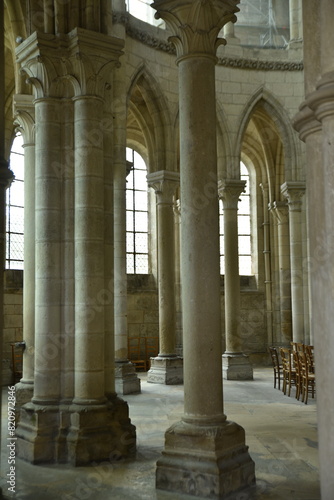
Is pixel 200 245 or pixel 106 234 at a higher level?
pixel 106 234

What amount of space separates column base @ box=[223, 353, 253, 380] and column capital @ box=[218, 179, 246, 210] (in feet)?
11.3

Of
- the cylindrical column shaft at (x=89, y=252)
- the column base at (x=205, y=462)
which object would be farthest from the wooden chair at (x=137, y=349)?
the column base at (x=205, y=462)

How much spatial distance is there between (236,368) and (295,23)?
8.87 m

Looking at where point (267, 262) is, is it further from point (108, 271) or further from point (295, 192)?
point (108, 271)

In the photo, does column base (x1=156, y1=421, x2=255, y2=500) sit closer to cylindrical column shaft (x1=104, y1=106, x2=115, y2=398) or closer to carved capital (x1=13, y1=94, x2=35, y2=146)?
cylindrical column shaft (x1=104, y1=106, x2=115, y2=398)

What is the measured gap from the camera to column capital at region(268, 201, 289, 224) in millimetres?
17344

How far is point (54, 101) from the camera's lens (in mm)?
6805

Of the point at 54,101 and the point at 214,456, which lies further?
the point at 54,101

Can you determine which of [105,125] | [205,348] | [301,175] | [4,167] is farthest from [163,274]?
[4,167]

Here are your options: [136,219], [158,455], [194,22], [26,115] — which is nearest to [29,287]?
[26,115]

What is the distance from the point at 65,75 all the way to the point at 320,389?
4.69 metres

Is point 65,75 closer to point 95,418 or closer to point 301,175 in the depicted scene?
point 95,418

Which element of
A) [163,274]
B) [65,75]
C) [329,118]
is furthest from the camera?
[163,274]

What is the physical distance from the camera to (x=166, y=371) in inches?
500
